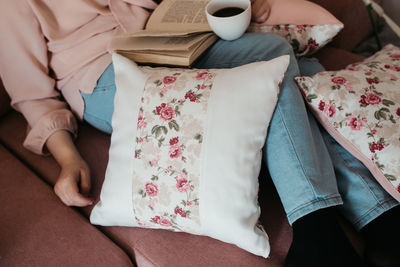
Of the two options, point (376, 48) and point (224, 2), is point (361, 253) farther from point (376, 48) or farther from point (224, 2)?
point (376, 48)

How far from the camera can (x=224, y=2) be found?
863mm

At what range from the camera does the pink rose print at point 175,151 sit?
2.21 feet

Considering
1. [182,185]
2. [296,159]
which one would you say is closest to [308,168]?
[296,159]

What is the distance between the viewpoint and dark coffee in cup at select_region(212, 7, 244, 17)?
854mm

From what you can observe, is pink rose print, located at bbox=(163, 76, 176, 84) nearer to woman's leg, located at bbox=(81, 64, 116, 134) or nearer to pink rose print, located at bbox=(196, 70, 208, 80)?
pink rose print, located at bbox=(196, 70, 208, 80)

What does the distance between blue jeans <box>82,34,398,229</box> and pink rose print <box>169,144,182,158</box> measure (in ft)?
0.63

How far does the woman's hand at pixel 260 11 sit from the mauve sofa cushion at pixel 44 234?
0.72 meters

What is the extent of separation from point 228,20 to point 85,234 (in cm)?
62

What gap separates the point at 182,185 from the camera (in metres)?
0.67

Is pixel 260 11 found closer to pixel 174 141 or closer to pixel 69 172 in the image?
pixel 174 141

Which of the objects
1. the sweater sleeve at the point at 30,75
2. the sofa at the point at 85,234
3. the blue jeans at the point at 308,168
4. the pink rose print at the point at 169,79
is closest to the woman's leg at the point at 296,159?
the blue jeans at the point at 308,168

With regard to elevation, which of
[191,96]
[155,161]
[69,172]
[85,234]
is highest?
[191,96]


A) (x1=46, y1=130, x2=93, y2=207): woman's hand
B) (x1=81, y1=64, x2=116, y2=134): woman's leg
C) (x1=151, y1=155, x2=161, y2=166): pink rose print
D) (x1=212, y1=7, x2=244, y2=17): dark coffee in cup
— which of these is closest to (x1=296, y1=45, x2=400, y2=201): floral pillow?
(x1=212, y1=7, x2=244, y2=17): dark coffee in cup

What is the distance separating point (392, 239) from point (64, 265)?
0.70m
